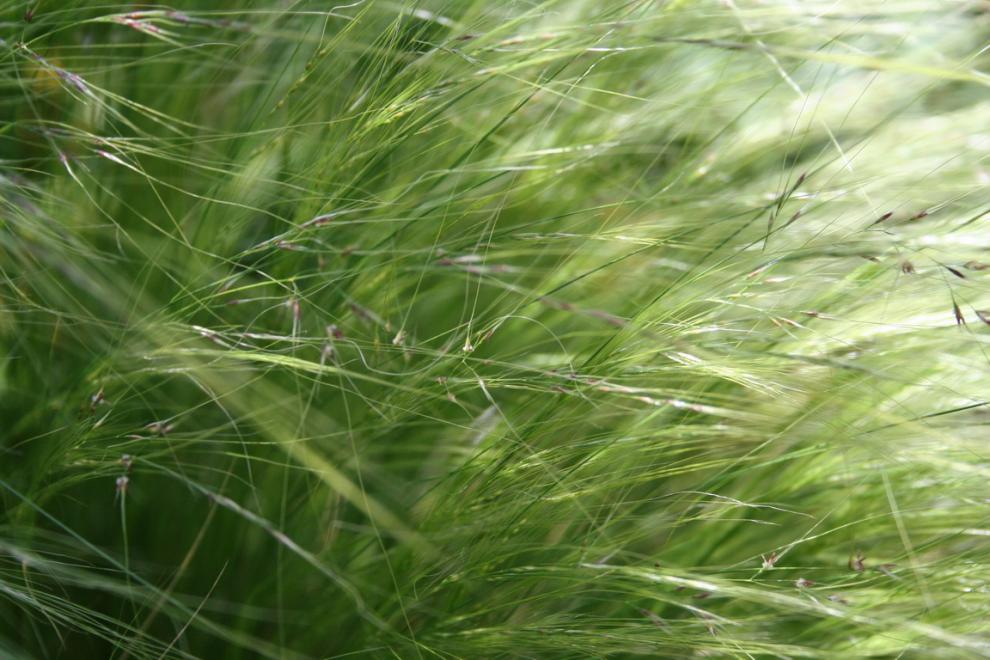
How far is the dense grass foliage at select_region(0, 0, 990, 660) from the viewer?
76cm

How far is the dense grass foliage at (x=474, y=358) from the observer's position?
2.50ft

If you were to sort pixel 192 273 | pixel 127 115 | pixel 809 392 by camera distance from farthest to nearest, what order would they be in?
pixel 127 115, pixel 192 273, pixel 809 392

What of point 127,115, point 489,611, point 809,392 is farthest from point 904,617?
point 127,115


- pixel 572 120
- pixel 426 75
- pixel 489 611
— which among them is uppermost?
pixel 426 75

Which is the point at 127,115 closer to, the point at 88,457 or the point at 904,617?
the point at 88,457

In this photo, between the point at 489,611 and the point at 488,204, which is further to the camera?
the point at 488,204

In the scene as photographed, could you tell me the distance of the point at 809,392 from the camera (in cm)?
77

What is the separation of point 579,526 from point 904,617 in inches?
11.1

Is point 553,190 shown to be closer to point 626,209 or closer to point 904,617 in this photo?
point 626,209

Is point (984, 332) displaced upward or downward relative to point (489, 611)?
upward

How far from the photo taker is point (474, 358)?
774mm

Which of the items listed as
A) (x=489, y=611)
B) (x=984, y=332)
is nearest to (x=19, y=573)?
(x=489, y=611)

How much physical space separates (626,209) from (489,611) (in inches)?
19.5

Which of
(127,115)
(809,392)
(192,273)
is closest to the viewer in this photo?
(809,392)
